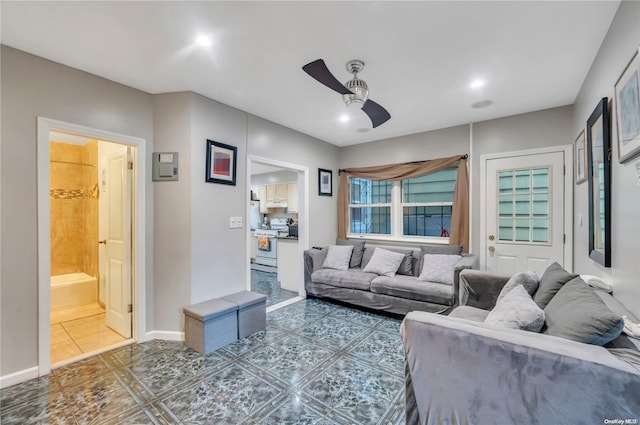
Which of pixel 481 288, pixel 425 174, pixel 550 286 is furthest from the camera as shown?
pixel 425 174

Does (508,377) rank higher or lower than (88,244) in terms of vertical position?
lower

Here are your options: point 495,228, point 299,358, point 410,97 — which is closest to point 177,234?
point 299,358

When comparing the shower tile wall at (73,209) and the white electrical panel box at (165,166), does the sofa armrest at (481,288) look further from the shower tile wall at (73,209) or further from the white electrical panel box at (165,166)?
the shower tile wall at (73,209)

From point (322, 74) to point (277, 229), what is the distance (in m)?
5.36

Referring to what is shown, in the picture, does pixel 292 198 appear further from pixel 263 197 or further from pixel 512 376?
pixel 512 376

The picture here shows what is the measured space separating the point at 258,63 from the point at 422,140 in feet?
9.43

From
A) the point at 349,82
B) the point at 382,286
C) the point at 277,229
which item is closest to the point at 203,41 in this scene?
the point at 349,82

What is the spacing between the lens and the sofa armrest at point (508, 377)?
3.24 feet

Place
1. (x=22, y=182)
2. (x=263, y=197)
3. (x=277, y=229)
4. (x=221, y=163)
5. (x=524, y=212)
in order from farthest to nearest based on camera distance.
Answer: (x=263, y=197) < (x=277, y=229) < (x=524, y=212) < (x=221, y=163) < (x=22, y=182)

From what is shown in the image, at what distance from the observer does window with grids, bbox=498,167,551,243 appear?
A: 3.38 meters

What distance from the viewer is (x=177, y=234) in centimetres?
287

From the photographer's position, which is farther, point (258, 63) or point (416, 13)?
point (258, 63)

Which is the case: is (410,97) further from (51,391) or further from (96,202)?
(96,202)

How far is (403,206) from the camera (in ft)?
14.9
